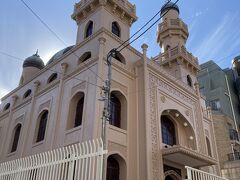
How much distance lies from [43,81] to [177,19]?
11.9 meters

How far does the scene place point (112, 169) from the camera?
11.5 meters

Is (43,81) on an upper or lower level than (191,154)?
upper

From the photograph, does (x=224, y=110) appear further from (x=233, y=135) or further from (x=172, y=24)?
(x=172, y=24)

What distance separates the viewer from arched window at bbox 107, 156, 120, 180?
37.1ft

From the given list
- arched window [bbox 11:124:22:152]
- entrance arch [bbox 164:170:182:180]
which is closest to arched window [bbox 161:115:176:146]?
entrance arch [bbox 164:170:182:180]

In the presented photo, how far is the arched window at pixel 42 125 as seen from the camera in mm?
14648

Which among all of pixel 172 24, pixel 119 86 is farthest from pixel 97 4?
pixel 172 24

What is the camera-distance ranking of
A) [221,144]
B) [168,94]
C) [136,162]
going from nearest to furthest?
1. [136,162]
2. [168,94]
3. [221,144]

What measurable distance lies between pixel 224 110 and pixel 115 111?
17733 mm

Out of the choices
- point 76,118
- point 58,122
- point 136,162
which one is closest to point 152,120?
point 136,162

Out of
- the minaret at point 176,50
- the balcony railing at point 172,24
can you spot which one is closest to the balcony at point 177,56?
the minaret at point 176,50

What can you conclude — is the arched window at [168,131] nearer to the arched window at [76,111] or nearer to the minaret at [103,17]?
the arched window at [76,111]

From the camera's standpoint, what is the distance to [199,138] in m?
15.8

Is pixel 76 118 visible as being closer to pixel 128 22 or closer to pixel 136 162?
pixel 136 162
